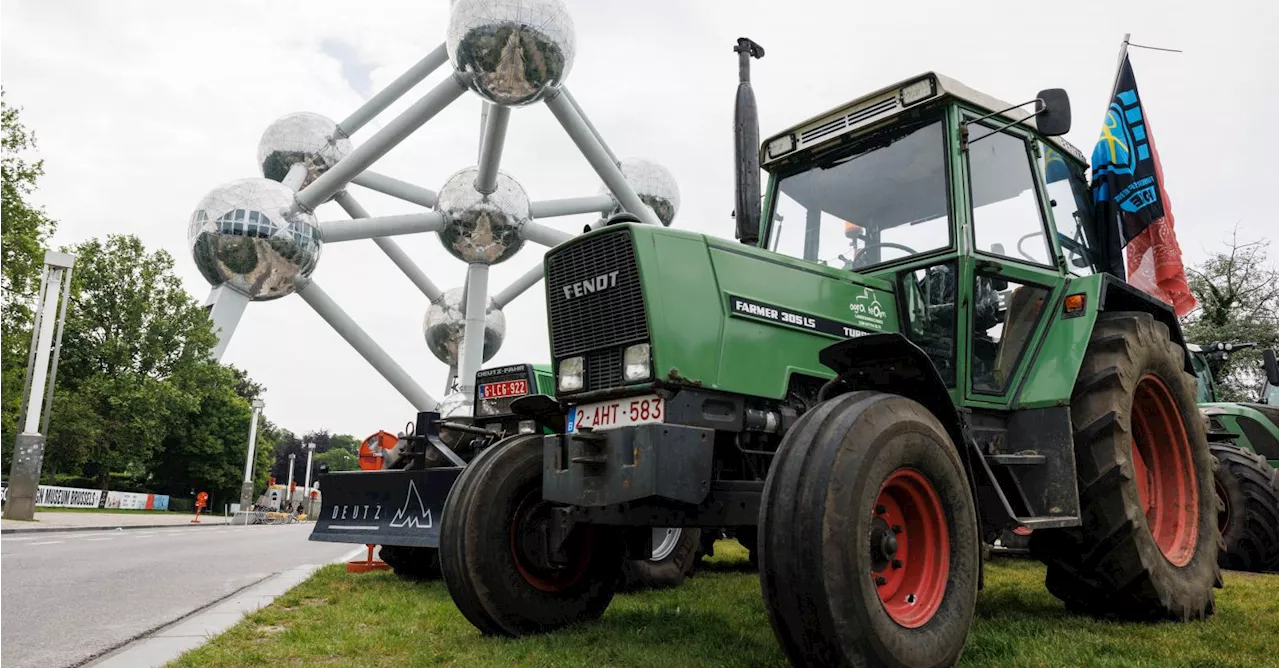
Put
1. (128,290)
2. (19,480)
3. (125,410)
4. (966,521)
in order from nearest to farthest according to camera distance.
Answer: (966,521) < (19,480) < (125,410) < (128,290)

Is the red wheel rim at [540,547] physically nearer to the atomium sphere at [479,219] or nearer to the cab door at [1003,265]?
the cab door at [1003,265]

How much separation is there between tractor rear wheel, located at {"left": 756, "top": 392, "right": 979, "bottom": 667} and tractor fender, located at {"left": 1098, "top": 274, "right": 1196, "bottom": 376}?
81.9 inches

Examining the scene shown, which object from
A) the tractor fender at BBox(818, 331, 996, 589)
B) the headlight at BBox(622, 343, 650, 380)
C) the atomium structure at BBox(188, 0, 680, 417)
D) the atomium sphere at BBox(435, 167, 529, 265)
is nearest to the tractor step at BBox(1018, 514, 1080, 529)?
the tractor fender at BBox(818, 331, 996, 589)

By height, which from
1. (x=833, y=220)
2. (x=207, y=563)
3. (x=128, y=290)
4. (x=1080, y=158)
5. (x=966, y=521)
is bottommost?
(x=207, y=563)

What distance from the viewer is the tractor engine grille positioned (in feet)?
14.3

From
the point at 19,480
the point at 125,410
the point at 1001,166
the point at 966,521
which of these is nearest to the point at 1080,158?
the point at 1001,166

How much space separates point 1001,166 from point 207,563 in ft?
31.2

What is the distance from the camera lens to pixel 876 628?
3316mm

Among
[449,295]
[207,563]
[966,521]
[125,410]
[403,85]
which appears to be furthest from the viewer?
[125,410]

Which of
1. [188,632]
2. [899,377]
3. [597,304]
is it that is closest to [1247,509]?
[899,377]

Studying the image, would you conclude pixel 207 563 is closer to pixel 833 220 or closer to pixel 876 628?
pixel 833 220

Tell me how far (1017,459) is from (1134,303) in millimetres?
1721

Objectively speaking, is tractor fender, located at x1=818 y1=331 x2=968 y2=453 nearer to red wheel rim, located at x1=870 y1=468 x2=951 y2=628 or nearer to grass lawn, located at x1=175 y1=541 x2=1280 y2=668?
red wheel rim, located at x1=870 y1=468 x2=951 y2=628

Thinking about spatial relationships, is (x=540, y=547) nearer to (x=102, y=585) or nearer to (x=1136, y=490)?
(x=1136, y=490)
